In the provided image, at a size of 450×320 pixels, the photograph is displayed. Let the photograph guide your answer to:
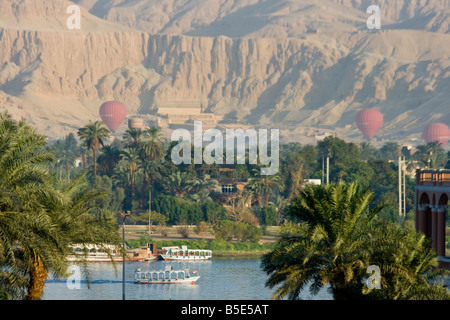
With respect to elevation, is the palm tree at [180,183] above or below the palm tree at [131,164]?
below

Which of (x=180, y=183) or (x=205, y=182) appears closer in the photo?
(x=180, y=183)

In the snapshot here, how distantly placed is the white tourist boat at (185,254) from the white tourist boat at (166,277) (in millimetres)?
11818

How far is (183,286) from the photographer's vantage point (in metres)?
90.9

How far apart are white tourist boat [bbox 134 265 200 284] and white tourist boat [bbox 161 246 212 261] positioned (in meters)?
11.8

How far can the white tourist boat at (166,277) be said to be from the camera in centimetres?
9306

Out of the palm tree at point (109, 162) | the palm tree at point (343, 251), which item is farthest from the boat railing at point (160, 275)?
the palm tree at point (343, 251)

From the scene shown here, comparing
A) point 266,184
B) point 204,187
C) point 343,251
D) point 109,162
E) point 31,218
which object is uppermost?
point 109,162

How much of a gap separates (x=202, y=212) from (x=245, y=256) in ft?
52.5

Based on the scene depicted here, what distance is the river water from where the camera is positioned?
79.4 m

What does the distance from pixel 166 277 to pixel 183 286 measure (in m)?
6.66

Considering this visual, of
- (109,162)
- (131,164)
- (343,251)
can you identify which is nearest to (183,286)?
(131,164)

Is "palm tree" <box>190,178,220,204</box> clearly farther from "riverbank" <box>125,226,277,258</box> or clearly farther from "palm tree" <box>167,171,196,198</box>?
"riverbank" <box>125,226,277,258</box>

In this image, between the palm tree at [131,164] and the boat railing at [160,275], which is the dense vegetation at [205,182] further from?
the boat railing at [160,275]

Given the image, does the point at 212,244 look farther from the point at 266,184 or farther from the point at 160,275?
the point at 266,184
